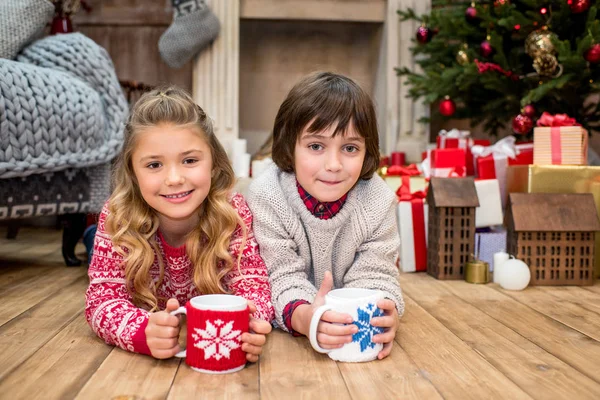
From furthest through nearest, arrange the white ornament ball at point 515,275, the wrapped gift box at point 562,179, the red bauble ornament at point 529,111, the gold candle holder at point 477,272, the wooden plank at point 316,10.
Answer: the wooden plank at point 316,10
the red bauble ornament at point 529,111
the wrapped gift box at point 562,179
the gold candle holder at point 477,272
the white ornament ball at point 515,275

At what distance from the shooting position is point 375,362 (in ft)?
3.20

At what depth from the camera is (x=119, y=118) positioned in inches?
70.4

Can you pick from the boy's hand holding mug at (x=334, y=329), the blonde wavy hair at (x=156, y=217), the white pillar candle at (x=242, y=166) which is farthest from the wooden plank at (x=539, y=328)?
the white pillar candle at (x=242, y=166)

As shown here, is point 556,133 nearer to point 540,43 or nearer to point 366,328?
point 540,43

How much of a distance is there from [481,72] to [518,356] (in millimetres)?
1315

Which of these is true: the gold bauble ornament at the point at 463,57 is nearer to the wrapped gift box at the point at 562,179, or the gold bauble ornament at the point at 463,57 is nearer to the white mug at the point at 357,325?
the wrapped gift box at the point at 562,179

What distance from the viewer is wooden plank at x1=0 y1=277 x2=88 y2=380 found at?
0.99m

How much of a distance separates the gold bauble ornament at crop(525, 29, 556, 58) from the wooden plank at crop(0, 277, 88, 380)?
1.57m

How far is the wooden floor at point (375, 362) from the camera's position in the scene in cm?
84

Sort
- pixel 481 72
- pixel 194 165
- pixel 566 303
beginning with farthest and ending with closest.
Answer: pixel 481 72
pixel 566 303
pixel 194 165

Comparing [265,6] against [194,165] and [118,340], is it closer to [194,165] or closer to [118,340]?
[194,165]

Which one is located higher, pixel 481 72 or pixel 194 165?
pixel 481 72

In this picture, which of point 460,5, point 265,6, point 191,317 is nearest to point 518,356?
point 191,317

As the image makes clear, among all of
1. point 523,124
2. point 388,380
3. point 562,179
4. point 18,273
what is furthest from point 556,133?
point 18,273
